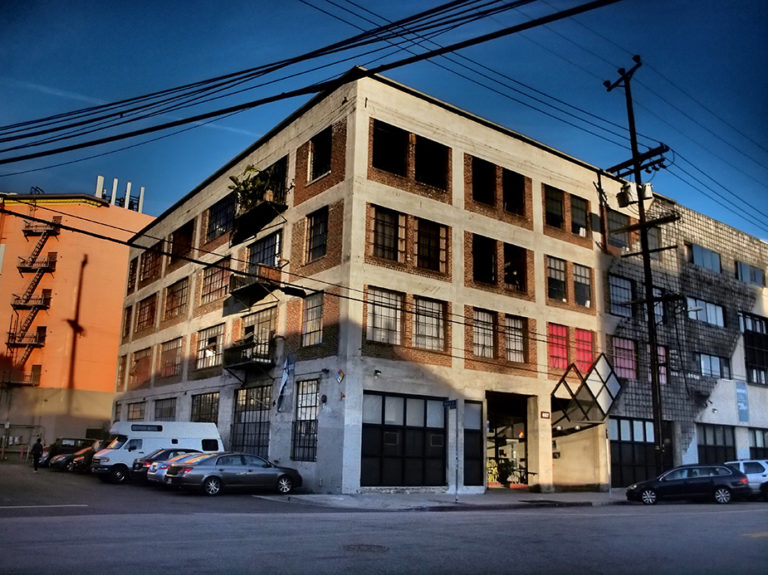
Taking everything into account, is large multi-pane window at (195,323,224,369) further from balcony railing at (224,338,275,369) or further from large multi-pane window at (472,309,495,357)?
large multi-pane window at (472,309,495,357)

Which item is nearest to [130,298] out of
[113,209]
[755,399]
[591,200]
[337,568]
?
[113,209]

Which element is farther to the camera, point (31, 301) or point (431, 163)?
point (31, 301)

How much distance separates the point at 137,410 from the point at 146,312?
6695 mm

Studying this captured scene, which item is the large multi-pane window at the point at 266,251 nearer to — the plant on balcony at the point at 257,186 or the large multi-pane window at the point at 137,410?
the plant on balcony at the point at 257,186

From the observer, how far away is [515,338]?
30656mm

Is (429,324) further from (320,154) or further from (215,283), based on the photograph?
(215,283)

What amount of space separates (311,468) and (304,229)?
32.8ft

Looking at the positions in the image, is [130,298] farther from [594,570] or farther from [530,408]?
[594,570]

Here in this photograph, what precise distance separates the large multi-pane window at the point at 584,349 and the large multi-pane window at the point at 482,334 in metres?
5.63

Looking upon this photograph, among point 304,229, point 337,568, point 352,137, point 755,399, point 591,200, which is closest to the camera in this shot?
point 337,568

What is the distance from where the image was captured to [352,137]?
26.6 meters

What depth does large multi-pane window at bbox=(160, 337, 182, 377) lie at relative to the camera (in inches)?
1577

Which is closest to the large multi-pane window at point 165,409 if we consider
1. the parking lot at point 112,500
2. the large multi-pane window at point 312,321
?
the parking lot at point 112,500

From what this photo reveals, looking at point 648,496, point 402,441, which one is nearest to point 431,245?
point 402,441
